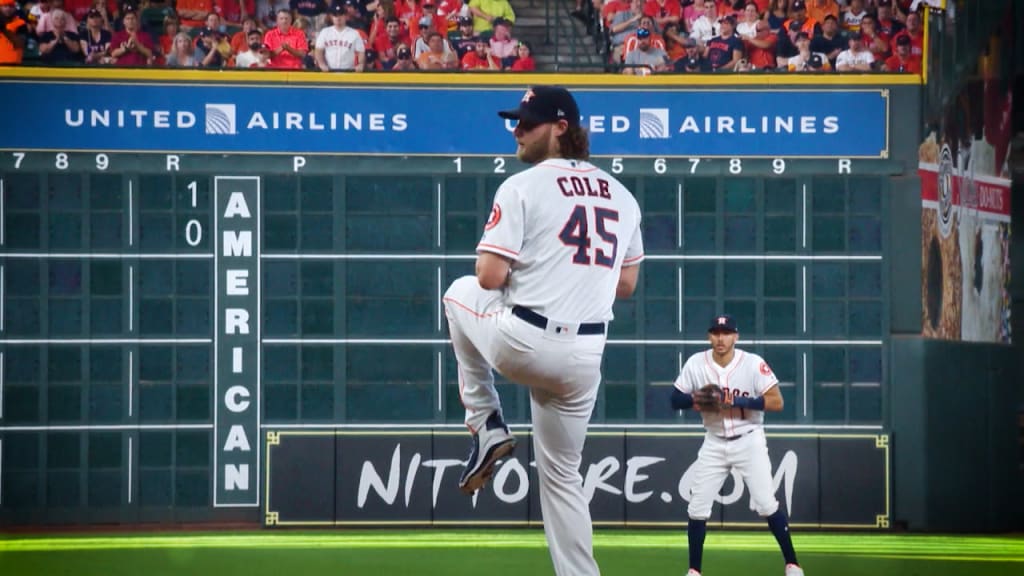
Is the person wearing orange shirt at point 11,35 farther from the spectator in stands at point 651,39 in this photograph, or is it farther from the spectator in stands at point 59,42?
the spectator in stands at point 651,39

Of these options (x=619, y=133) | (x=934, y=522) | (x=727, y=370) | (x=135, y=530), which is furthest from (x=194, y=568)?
(x=934, y=522)

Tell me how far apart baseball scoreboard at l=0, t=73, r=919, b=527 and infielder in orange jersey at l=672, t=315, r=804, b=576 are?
7.84ft

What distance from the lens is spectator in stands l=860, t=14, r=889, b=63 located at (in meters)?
14.6

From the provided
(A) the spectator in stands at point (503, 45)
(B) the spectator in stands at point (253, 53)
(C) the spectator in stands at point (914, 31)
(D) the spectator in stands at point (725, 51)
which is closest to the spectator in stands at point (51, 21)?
(B) the spectator in stands at point (253, 53)

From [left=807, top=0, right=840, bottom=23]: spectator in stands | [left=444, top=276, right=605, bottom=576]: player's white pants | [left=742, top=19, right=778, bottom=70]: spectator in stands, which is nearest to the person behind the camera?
[left=444, top=276, right=605, bottom=576]: player's white pants

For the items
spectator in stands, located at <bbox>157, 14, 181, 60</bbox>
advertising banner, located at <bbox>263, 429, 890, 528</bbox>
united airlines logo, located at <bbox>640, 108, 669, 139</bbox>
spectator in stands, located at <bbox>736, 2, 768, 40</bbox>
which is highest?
spectator in stands, located at <bbox>736, 2, 768, 40</bbox>

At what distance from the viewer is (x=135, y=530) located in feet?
43.6

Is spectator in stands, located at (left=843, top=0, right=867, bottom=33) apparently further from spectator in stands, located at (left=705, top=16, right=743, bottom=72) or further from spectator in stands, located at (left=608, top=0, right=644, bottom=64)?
spectator in stands, located at (left=608, top=0, right=644, bottom=64)

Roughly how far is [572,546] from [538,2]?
10934 mm

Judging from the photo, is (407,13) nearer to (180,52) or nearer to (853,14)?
(180,52)

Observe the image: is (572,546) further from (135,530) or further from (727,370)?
(135,530)

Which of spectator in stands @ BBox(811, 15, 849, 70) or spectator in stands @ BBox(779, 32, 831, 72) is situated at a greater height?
spectator in stands @ BBox(811, 15, 849, 70)

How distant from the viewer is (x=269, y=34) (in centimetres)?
1445

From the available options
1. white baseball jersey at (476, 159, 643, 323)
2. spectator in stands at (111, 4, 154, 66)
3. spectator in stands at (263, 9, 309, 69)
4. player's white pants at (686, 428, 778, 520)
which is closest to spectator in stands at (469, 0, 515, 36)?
spectator in stands at (263, 9, 309, 69)
